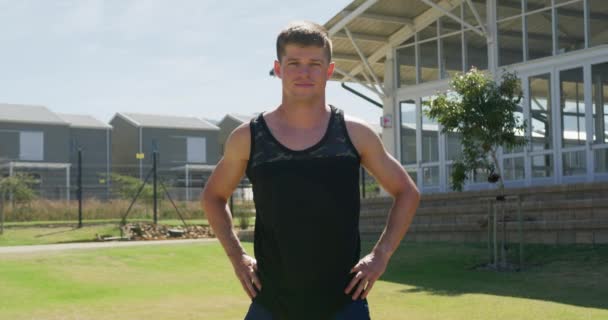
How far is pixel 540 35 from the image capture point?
59.0ft

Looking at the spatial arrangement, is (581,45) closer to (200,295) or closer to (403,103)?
(403,103)

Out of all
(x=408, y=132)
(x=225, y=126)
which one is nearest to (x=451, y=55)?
(x=408, y=132)

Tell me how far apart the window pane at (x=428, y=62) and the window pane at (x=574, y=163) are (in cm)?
443

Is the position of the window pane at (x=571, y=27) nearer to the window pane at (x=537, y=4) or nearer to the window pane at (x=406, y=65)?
the window pane at (x=537, y=4)

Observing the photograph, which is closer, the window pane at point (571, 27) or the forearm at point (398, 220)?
the forearm at point (398, 220)

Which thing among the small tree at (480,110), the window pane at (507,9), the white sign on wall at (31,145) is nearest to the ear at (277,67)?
the small tree at (480,110)

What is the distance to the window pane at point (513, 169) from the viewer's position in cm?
1806

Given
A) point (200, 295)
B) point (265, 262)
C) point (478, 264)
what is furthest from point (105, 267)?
point (265, 262)

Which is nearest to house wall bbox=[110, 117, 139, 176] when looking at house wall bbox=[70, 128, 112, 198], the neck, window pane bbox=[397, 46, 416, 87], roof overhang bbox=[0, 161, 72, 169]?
house wall bbox=[70, 128, 112, 198]

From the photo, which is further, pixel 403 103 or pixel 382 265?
pixel 403 103

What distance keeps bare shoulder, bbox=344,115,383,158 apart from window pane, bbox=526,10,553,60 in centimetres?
1561

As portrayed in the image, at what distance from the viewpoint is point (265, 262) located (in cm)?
286

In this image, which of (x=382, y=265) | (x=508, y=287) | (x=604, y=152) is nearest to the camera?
(x=382, y=265)

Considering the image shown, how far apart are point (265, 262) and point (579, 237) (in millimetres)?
11520
